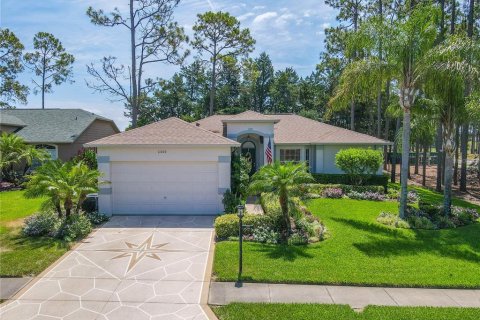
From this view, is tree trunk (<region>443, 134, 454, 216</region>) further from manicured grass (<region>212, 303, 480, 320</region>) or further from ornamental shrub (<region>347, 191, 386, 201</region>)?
manicured grass (<region>212, 303, 480, 320</region>)

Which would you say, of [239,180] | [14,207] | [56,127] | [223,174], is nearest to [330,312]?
[223,174]

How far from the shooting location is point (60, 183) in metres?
11.3

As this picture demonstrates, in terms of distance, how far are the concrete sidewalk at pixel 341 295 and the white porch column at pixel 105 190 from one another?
8.27m

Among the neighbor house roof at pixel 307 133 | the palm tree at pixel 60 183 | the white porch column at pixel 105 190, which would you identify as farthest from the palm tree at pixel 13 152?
the neighbor house roof at pixel 307 133

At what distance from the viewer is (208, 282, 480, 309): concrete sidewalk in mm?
7113

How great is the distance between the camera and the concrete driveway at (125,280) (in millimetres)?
6723

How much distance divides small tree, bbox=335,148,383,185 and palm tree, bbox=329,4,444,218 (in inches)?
225

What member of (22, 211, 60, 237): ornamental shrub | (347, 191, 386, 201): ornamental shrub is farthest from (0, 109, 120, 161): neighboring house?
(347, 191, 386, 201): ornamental shrub

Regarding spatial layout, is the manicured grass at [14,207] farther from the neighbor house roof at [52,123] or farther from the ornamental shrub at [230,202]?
the ornamental shrub at [230,202]

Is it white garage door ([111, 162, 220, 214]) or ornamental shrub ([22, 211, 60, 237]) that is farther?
white garage door ([111, 162, 220, 214])

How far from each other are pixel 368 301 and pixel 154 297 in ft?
16.0

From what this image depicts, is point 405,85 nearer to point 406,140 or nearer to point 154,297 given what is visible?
point 406,140

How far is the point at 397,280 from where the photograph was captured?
813 centimetres

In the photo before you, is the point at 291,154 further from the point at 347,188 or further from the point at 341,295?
the point at 341,295
